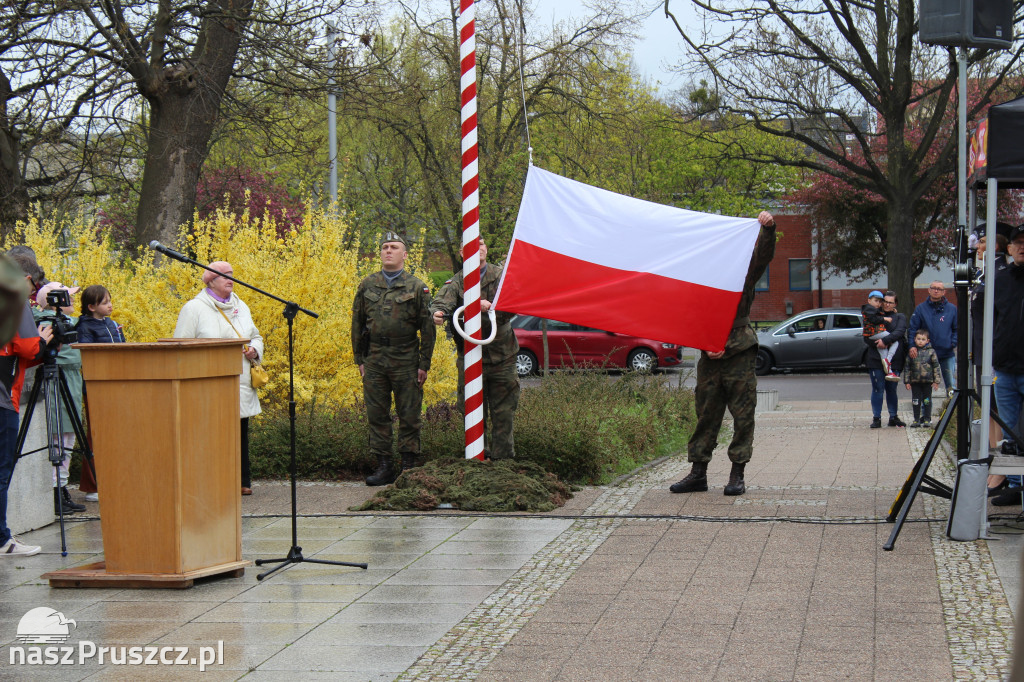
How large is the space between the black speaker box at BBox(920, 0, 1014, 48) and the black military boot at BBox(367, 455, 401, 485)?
548cm

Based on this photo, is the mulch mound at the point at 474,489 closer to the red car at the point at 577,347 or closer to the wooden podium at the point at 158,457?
the wooden podium at the point at 158,457

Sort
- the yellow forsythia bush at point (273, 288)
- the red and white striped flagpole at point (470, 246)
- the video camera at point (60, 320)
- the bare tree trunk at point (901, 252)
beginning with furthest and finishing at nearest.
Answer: the bare tree trunk at point (901, 252) → the yellow forsythia bush at point (273, 288) → the red and white striped flagpole at point (470, 246) → the video camera at point (60, 320)

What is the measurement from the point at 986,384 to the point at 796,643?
306cm

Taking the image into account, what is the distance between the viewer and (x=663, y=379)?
15.2 m

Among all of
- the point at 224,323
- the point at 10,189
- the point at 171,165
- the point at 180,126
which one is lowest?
the point at 224,323

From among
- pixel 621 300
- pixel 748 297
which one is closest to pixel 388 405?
pixel 621 300

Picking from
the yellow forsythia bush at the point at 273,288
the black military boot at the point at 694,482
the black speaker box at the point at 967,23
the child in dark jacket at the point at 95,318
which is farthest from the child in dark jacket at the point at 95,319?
the black speaker box at the point at 967,23

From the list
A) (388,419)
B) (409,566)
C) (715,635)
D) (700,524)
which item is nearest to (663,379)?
(388,419)

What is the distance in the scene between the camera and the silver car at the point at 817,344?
93.2 ft

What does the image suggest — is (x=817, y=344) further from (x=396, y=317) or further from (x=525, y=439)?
(x=396, y=317)

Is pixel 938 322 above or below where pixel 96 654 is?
above

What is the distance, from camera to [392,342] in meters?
9.74

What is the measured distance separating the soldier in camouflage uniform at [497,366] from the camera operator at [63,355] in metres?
2.88

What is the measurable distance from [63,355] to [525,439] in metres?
3.92
